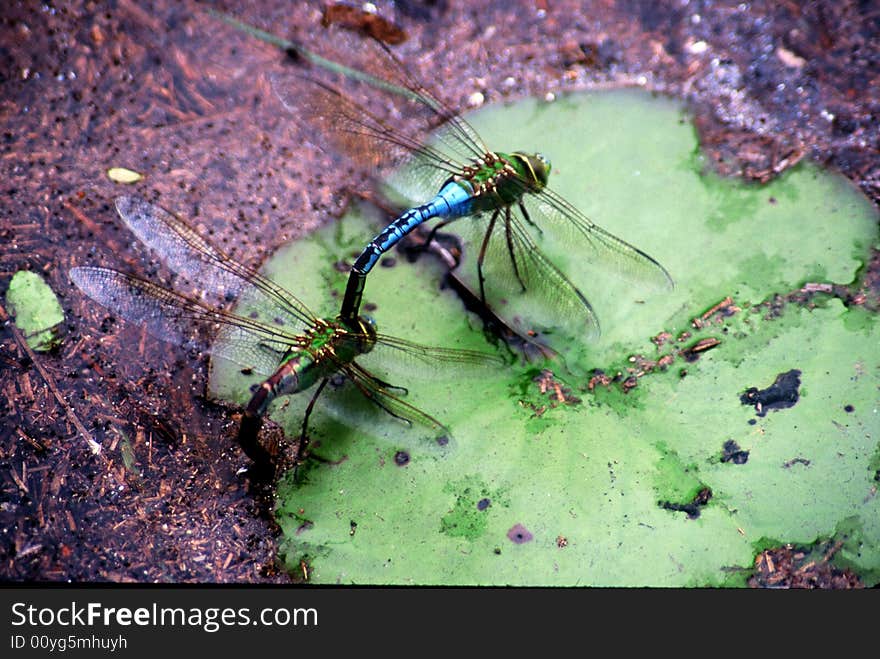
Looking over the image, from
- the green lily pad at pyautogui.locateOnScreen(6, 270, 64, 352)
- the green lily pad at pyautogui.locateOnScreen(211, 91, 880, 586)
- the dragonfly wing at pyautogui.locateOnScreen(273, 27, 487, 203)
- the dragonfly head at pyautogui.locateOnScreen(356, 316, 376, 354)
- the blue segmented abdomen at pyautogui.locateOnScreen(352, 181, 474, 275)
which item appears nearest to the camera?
the green lily pad at pyautogui.locateOnScreen(211, 91, 880, 586)

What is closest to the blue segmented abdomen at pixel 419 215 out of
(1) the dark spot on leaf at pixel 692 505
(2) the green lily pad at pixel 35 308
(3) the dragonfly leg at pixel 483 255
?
(3) the dragonfly leg at pixel 483 255

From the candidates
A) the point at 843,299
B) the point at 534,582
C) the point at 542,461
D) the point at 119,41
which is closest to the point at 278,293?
the point at 542,461

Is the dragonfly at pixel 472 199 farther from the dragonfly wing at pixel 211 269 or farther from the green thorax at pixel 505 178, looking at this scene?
the dragonfly wing at pixel 211 269

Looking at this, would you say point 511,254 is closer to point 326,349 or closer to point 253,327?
point 326,349

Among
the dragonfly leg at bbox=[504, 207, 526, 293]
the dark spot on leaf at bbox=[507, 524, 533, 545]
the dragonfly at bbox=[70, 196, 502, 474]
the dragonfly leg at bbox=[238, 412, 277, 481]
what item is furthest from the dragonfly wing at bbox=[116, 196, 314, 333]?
the dark spot on leaf at bbox=[507, 524, 533, 545]

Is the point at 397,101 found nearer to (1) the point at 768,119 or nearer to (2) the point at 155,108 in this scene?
(2) the point at 155,108

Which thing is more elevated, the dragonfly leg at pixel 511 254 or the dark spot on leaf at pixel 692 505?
the dragonfly leg at pixel 511 254

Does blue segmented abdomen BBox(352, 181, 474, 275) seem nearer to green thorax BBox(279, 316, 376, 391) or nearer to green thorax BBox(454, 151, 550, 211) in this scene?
green thorax BBox(454, 151, 550, 211)

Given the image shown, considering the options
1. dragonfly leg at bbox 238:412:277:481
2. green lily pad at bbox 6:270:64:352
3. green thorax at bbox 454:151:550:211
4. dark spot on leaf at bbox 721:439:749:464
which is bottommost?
dark spot on leaf at bbox 721:439:749:464
